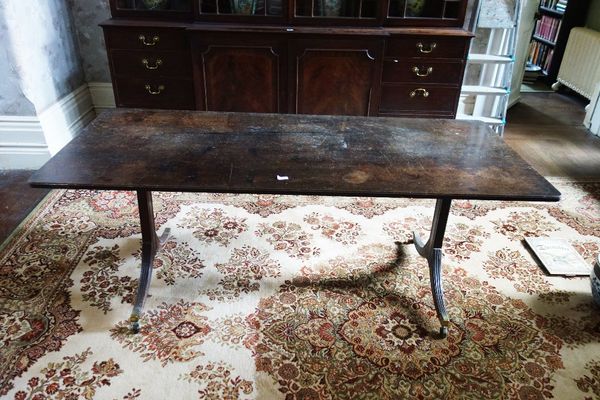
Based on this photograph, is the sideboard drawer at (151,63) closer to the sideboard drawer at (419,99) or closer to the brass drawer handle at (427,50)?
the sideboard drawer at (419,99)

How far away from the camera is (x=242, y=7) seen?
9.57 ft

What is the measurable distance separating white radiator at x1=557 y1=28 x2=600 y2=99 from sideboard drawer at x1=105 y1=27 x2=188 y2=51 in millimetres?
3275

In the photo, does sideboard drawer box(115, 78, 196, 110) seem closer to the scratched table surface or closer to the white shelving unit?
the scratched table surface

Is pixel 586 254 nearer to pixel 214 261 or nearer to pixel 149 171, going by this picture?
pixel 214 261

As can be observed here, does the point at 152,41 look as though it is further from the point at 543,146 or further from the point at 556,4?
the point at 556,4

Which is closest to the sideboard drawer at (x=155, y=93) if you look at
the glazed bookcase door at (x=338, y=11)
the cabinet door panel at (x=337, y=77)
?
the cabinet door panel at (x=337, y=77)

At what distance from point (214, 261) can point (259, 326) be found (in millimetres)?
458

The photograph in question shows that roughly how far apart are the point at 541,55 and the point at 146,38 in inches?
168

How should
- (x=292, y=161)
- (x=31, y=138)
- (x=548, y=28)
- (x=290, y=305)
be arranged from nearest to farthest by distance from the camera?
(x=292, y=161) < (x=290, y=305) < (x=31, y=138) < (x=548, y=28)

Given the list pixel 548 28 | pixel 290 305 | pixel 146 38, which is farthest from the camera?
pixel 548 28

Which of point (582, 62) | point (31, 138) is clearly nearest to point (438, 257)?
point (31, 138)

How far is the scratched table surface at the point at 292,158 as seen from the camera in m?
1.40

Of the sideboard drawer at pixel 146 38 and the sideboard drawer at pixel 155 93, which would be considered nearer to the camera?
the sideboard drawer at pixel 146 38

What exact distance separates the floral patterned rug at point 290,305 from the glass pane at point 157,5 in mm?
1243
